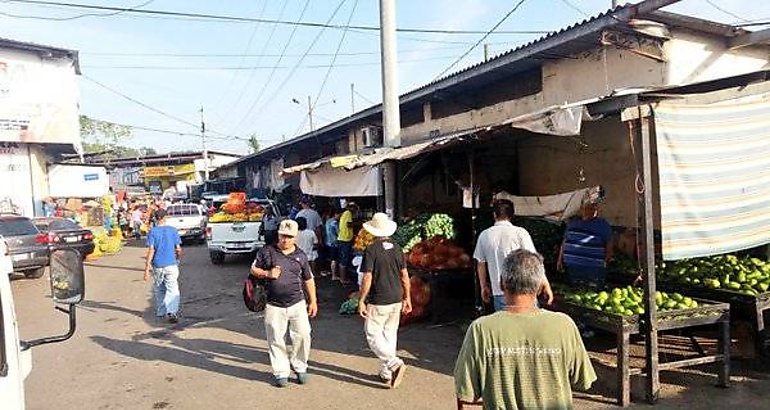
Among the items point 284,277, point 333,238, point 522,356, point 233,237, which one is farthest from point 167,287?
point 522,356

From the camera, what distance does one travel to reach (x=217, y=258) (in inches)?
656

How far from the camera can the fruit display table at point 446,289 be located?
28.7ft

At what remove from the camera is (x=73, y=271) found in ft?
10.2

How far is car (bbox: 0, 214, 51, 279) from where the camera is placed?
1326 cm

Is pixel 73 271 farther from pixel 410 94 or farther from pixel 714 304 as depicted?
pixel 410 94

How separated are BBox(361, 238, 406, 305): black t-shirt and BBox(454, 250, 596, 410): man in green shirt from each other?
3202 millimetres

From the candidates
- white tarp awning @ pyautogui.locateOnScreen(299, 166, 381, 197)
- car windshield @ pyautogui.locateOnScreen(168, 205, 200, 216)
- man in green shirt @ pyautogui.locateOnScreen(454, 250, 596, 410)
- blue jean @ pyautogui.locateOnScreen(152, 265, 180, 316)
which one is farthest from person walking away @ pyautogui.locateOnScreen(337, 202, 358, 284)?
car windshield @ pyautogui.locateOnScreen(168, 205, 200, 216)

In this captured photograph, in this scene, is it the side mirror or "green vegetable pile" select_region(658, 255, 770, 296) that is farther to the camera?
"green vegetable pile" select_region(658, 255, 770, 296)

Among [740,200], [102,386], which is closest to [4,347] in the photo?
[102,386]

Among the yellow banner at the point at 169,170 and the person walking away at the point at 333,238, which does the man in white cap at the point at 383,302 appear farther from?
the yellow banner at the point at 169,170

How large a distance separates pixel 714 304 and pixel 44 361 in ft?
25.5

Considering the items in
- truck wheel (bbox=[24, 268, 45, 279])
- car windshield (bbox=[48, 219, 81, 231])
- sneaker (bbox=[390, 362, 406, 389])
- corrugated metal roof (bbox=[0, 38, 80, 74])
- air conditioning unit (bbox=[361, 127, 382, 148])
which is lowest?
sneaker (bbox=[390, 362, 406, 389])

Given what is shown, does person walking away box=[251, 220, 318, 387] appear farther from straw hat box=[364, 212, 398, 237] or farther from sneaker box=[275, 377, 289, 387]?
straw hat box=[364, 212, 398, 237]

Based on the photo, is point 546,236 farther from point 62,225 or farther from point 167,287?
point 62,225
